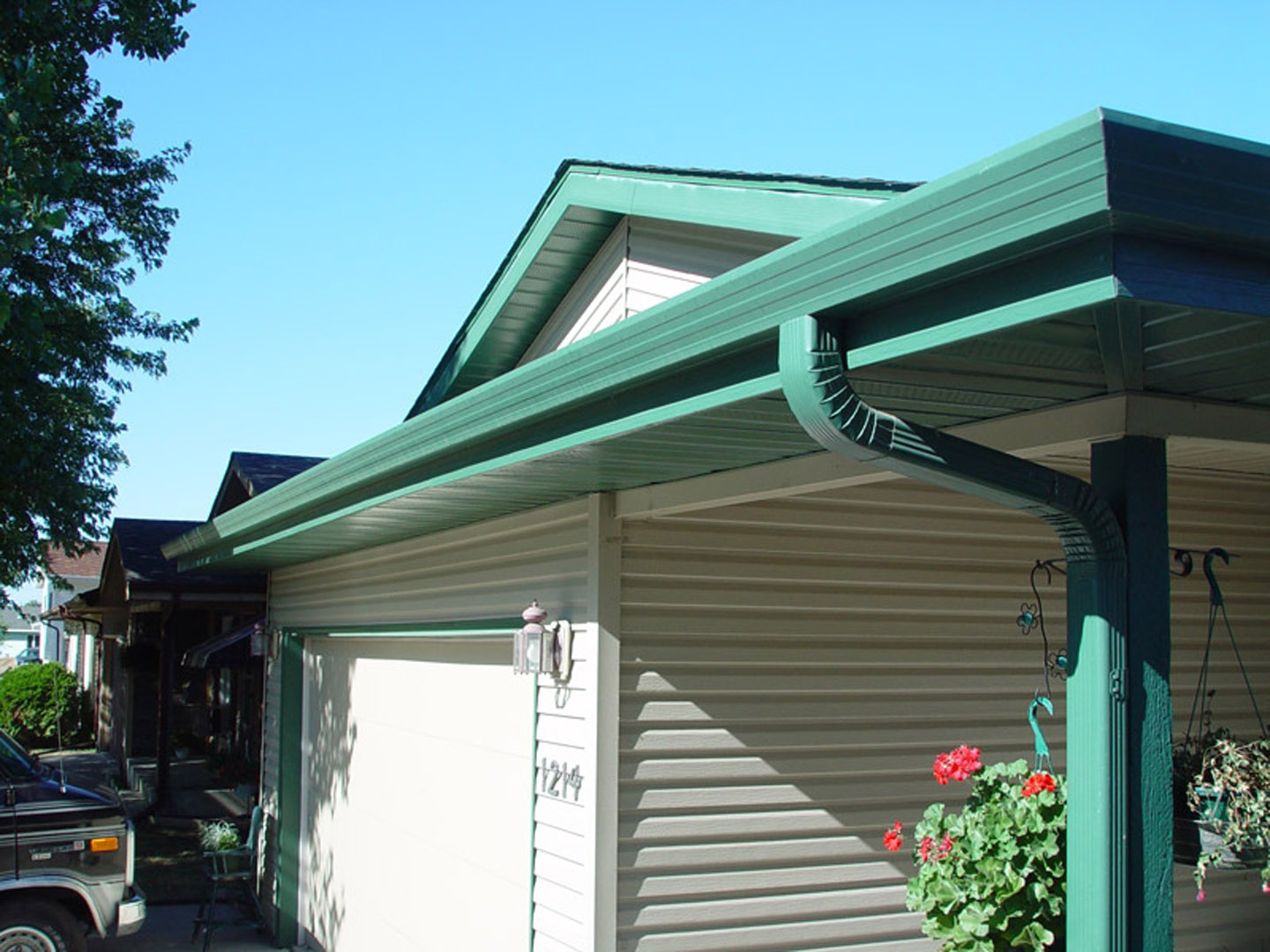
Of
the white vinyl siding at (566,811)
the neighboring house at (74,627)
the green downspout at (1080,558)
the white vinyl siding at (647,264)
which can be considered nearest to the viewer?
the green downspout at (1080,558)

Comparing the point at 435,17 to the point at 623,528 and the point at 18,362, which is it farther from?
the point at 18,362

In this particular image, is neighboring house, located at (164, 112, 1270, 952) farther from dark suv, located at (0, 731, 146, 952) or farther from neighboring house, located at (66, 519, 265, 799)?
neighboring house, located at (66, 519, 265, 799)

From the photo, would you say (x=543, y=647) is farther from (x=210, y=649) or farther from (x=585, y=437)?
(x=210, y=649)

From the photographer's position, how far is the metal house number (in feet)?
17.0

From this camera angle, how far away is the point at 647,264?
6.63 metres

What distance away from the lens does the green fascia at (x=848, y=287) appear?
6.99 feet

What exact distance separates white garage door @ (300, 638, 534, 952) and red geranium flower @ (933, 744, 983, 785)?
8.33 ft

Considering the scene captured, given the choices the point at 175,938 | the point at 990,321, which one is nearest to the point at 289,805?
the point at 175,938

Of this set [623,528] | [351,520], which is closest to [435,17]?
[351,520]

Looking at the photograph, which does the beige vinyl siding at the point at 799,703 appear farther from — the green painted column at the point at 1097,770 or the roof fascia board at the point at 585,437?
the green painted column at the point at 1097,770

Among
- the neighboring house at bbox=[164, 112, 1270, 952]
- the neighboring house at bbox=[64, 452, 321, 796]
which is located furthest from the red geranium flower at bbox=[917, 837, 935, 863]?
the neighboring house at bbox=[64, 452, 321, 796]

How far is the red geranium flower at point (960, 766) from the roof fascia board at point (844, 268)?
1.39m

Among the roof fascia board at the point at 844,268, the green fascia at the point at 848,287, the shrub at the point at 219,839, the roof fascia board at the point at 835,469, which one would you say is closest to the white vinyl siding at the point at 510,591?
the roof fascia board at the point at 835,469

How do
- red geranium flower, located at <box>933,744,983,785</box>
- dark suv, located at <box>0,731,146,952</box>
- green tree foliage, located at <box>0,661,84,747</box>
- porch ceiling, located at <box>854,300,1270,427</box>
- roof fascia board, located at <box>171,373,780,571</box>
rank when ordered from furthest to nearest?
green tree foliage, located at <box>0,661,84,747</box> < dark suv, located at <box>0,731,146,952</box> < red geranium flower, located at <box>933,744,983,785</box> < roof fascia board, located at <box>171,373,780,571</box> < porch ceiling, located at <box>854,300,1270,427</box>
